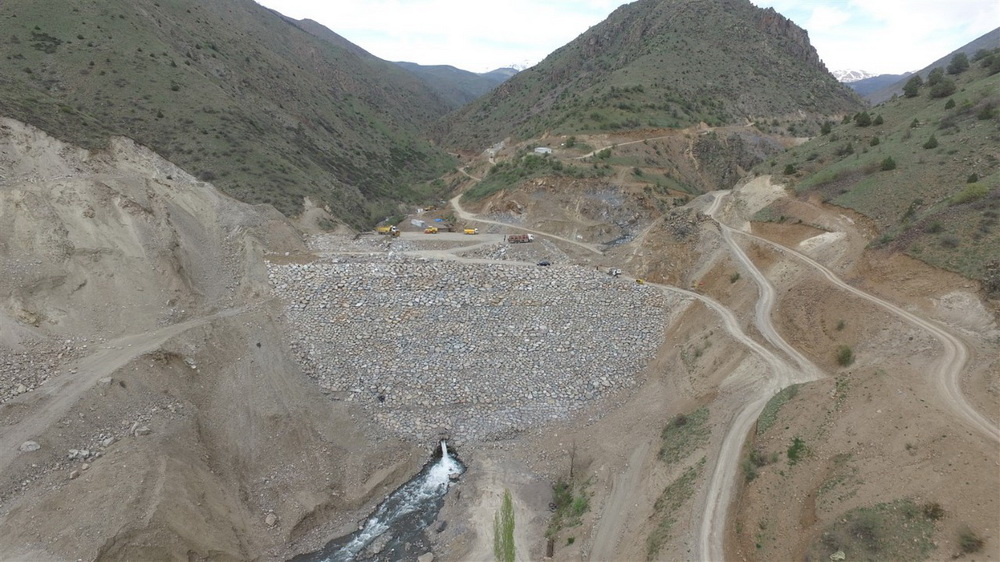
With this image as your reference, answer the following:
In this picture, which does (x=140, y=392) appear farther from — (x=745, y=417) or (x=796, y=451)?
(x=796, y=451)

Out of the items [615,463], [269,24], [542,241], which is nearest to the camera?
[615,463]

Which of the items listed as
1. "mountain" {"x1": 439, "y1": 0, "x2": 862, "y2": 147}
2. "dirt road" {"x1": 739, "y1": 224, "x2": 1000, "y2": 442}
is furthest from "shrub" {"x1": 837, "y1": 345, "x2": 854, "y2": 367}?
"mountain" {"x1": 439, "y1": 0, "x2": 862, "y2": 147}

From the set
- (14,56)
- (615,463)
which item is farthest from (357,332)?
(14,56)

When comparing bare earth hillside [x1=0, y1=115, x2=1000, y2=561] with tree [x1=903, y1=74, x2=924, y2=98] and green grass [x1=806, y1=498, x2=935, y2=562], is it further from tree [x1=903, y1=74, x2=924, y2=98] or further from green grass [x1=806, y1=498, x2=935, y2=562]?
tree [x1=903, y1=74, x2=924, y2=98]

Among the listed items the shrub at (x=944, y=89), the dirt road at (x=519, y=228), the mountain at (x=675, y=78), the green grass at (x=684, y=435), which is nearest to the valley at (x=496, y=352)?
the green grass at (x=684, y=435)

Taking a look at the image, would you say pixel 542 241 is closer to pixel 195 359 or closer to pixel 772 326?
pixel 772 326

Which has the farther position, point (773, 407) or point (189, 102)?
point (189, 102)

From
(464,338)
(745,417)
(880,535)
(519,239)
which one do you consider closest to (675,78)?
(519,239)
